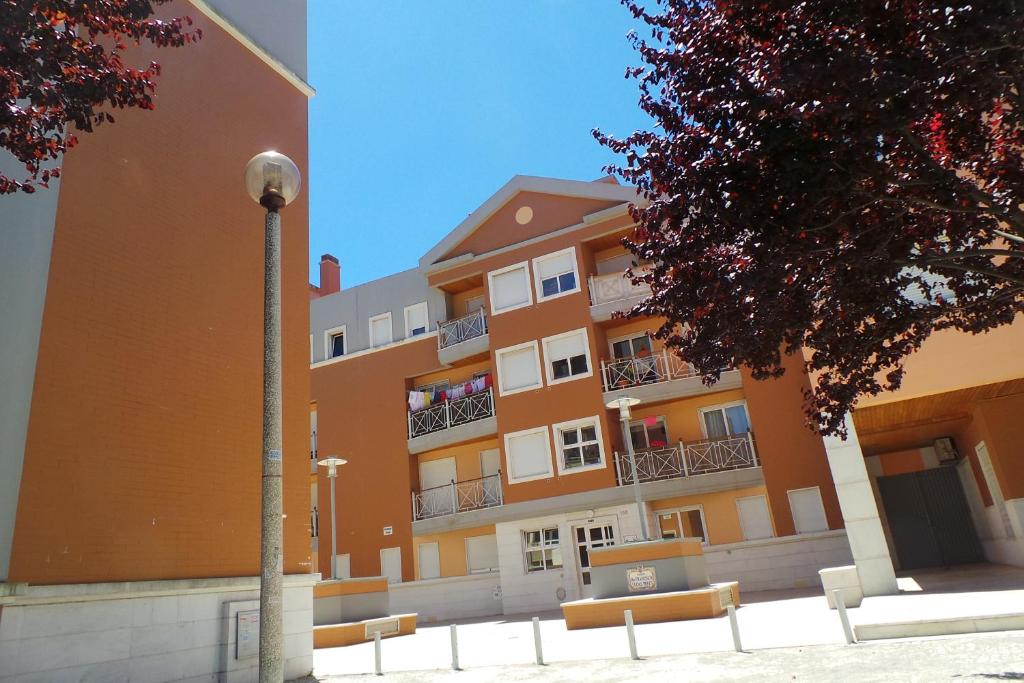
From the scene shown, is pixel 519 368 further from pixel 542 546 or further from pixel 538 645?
pixel 538 645

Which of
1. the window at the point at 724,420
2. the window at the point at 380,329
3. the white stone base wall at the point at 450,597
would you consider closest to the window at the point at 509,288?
the window at the point at 380,329

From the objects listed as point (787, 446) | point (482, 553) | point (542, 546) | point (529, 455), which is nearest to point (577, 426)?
point (529, 455)

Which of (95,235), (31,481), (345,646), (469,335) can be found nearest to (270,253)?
(31,481)

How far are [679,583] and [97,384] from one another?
36.0 ft

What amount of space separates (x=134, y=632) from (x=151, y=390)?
3.32m

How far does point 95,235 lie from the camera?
1045 cm

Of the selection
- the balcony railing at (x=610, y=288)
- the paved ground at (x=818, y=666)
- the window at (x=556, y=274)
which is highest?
the window at (x=556, y=274)

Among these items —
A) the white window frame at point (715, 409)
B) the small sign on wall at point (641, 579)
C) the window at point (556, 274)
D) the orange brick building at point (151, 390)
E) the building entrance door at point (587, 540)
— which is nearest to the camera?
the orange brick building at point (151, 390)

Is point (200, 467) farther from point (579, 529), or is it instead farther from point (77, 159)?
point (579, 529)

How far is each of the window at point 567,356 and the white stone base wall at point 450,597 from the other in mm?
7049

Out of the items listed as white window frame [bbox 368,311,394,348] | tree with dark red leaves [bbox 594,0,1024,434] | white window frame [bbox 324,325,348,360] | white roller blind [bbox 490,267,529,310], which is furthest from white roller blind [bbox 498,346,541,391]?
tree with dark red leaves [bbox 594,0,1024,434]

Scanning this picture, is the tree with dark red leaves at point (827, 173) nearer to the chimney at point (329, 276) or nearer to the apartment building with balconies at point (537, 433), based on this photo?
the apartment building with balconies at point (537, 433)

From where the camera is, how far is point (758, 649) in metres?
9.65

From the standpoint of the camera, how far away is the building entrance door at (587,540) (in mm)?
22562
